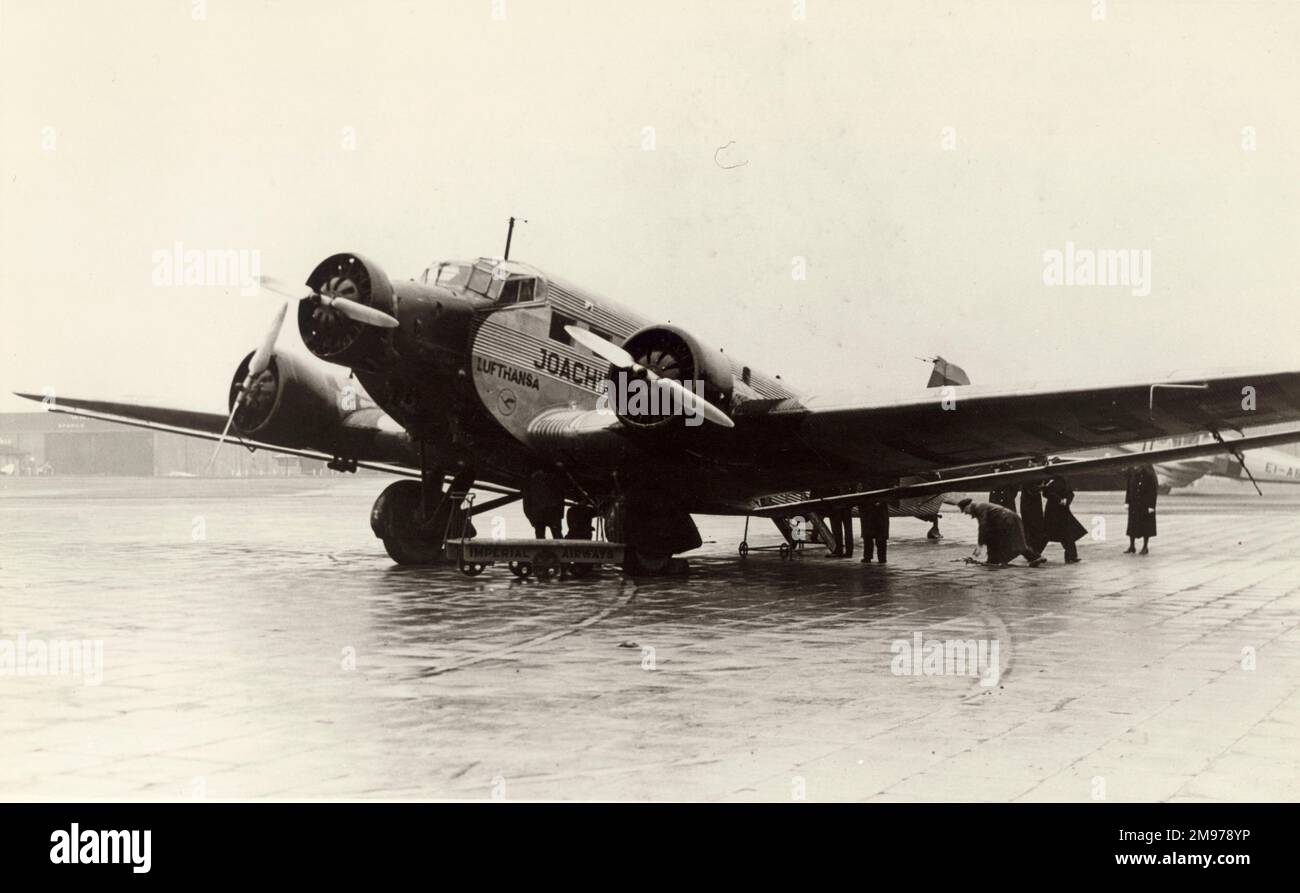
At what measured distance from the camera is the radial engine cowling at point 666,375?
1423 centimetres

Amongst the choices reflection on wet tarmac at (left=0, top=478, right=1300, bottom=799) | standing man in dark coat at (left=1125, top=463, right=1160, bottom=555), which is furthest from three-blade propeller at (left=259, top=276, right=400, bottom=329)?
standing man in dark coat at (left=1125, top=463, right=1160, bottom=555)

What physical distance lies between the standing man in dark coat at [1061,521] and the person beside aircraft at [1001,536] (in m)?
1.04

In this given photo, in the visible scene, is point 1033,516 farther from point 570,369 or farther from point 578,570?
point 570,369

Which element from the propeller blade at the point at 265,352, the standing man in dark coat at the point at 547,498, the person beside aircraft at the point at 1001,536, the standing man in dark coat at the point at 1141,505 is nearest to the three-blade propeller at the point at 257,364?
the propeller blade at the point at 265,352

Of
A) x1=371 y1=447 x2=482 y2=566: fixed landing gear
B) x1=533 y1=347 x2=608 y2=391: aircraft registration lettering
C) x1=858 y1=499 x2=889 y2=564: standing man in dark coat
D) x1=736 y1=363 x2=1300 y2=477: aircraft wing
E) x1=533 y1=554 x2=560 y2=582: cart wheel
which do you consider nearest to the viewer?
x1=736 y1=363 x2=1300 y2=477: aircraft wing

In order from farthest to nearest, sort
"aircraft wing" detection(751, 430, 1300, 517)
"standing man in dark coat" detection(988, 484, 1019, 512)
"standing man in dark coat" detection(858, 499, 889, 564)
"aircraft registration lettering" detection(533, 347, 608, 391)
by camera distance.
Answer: "standing man in dark coat" detection(988, 484, 1019, 512) < "standing man in dark coat" detection(858, 499, 889, 564) < "aircraft registration lettering" detection(533, 347, 608, 391) < "aircraft wing" detection(751, 430, 1300, 517)

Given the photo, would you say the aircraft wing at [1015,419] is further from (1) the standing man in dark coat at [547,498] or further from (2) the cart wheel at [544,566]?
(1) the standing man in dark coat at [547,498]

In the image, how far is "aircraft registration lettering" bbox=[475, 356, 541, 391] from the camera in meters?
15.7

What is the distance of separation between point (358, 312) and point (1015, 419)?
26.6ft

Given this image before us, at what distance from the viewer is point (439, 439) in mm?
16547

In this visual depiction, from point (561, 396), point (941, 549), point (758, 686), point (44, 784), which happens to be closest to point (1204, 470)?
point (941, 549)

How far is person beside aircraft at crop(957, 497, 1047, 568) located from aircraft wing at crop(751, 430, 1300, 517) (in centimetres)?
162

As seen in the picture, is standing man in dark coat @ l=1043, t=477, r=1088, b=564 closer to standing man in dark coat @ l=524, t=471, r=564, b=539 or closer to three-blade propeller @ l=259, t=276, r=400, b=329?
standing man in dark coat @ l=524, t=471, r=564, b=539
